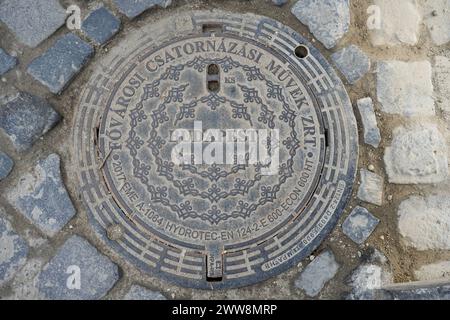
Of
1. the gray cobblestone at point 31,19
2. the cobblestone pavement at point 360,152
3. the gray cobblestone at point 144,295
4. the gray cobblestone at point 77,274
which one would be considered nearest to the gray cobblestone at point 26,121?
the cobblestone pavement at point 360,152

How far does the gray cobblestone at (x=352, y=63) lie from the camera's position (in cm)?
247

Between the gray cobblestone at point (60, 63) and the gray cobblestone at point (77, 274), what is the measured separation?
0.69 metres

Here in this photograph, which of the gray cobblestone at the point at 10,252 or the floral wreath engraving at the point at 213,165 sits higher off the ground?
the floral wreath engraving at the point at 213,165

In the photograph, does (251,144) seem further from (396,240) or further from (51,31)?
(51,31)

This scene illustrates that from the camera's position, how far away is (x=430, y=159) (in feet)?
7.95

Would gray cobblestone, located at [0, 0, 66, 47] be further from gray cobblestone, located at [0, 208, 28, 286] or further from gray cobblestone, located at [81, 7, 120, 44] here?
gray cobblestone, located at [0, 208, 28, 286]

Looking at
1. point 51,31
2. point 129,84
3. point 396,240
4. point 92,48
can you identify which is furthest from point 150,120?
point 396,240

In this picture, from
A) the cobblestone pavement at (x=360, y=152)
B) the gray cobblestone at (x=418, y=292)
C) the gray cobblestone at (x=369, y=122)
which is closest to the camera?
the gray cobblestone at (x=418, y=292)

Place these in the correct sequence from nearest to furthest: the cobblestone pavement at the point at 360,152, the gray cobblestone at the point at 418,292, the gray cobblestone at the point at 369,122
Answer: the gray cobblestone at the point at 418,292 < the cobblestone pavement at the point at 360,152 < the gray cobblestone at the point at 369,122

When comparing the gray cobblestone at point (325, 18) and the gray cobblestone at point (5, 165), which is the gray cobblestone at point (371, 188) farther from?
the gray cobblestone at point (5, 165)

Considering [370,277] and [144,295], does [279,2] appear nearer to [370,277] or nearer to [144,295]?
[370,277]

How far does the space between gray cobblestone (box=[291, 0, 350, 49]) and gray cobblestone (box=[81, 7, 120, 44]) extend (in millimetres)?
809

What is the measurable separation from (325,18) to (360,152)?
0.63 metres

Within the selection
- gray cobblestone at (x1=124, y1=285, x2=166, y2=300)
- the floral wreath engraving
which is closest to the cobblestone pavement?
gray cobblestone at (x1=124, y1=285, x2=166, y2=300)
